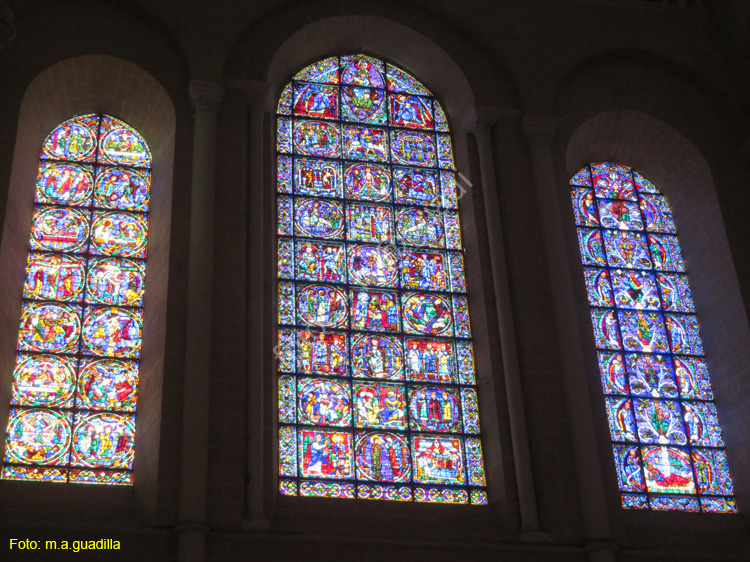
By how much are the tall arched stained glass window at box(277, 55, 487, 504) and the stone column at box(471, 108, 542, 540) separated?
0.53 m

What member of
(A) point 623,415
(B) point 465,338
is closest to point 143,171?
(B) point 465,338

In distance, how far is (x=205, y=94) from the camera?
12.3 meters

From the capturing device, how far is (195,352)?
10.8 m

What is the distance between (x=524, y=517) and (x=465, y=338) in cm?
218

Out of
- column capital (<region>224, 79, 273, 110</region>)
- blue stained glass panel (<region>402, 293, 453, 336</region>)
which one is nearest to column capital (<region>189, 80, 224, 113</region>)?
column capital (<region>224, 79, 273, 110</region>)

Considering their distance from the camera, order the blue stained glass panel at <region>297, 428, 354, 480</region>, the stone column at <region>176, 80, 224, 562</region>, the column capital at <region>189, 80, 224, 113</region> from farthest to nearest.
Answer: the column capital at <region>189, 80, 224, 113</region>
the blue stained glass panel at <region>297, 428, 354, 480</region>
the stone column at <region>176, 80, 224, 562</region>

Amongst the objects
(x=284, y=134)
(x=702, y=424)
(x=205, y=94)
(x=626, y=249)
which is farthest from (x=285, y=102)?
(x=702, y=424)

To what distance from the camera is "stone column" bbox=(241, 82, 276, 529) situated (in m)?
10.4

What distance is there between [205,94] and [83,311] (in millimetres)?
2597

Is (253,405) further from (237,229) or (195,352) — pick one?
(237,229)

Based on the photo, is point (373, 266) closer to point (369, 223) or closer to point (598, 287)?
point (369, 223)

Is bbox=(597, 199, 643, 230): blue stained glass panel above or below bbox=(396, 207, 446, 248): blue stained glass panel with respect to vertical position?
above

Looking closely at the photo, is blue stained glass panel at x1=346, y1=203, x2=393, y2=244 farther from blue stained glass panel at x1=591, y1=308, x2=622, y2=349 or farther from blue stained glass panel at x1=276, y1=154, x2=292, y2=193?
blue stained glass panel at x1=591, y1=308, x2=622, y2=349

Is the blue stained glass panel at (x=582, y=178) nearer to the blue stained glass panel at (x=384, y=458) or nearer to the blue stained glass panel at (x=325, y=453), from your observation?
the blue stained glass panel at (x=384, y=458)
